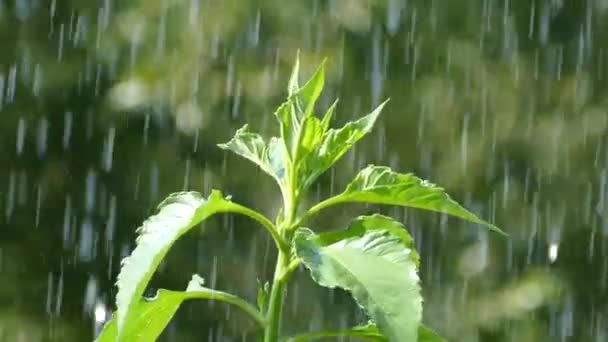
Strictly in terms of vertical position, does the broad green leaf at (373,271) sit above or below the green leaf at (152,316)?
above

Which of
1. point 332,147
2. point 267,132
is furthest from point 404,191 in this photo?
point 267,132

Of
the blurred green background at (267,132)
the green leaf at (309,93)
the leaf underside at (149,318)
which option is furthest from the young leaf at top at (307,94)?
the blurred green background at (267,132)

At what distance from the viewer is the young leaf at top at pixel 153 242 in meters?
0.43

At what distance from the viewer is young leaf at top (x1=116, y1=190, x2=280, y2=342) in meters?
0.43

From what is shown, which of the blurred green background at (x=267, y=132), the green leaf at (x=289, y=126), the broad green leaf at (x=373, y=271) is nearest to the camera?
the broad green leaf at (x=373, y=271)

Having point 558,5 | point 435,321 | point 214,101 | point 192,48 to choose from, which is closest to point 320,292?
point 435,321

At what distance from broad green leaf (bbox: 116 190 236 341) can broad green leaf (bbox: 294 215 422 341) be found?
5 cm

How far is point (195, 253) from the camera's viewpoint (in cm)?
179

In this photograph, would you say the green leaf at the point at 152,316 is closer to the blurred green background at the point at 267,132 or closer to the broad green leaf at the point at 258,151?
the broad green leaf at the point at 258,151

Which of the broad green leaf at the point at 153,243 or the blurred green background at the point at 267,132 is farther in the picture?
the blurred green background at the point at 267,132

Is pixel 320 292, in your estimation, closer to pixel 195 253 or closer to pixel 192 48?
pixel 195 253

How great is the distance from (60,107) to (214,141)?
0.29 metres

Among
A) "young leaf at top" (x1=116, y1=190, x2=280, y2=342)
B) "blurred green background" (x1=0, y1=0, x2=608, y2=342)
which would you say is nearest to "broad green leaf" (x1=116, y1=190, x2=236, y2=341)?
"young leaf at top" (x1=116, y1=190, x2=280, y2=342)

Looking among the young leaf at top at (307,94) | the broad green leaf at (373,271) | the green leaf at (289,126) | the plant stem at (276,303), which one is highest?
the young leaf at top at (307,94)
